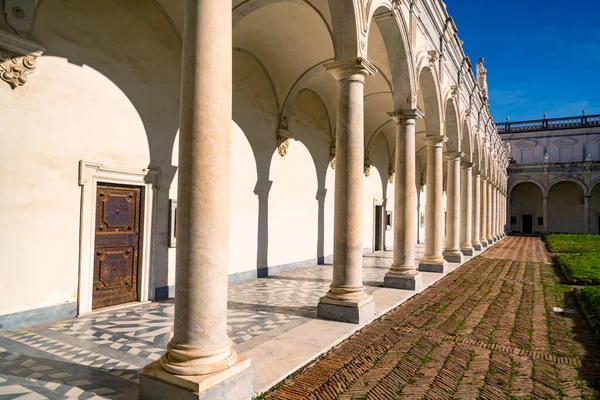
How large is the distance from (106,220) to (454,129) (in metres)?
12.7

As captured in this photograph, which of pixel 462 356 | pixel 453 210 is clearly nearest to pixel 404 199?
pixel 462 356

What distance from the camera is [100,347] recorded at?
536 cm

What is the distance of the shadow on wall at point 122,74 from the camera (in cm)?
670

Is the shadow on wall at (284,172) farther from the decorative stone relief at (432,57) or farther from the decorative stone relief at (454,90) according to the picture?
the decorative stone relief at (454,90)

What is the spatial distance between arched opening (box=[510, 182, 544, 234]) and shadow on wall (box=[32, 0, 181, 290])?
51.1 meters

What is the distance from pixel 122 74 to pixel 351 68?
13.9 ft

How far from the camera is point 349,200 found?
686 centimetres

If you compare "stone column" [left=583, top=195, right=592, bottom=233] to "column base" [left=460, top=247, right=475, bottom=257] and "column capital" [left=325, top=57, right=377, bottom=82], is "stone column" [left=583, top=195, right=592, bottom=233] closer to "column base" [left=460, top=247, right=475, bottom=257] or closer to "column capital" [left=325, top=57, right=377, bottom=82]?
"column base" [left=460, top=247, right=475, bottom=257]

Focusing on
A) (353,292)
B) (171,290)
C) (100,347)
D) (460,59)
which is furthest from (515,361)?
(460,59)

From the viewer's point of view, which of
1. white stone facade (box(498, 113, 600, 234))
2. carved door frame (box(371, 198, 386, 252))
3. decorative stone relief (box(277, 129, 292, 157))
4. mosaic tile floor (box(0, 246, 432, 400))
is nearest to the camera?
mosaic tile floor (box(0, 246, 432, 400))

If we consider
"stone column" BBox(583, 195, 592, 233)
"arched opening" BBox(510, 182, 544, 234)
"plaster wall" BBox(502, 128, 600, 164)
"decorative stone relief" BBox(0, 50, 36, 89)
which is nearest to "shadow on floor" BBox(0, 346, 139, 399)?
"decorative stone relief" BBox(0, 50, 36, 89)

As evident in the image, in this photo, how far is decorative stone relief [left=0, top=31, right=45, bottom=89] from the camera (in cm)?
578

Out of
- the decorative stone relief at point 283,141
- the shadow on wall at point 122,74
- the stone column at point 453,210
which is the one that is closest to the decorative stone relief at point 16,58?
the shadow on wall at point 122,74

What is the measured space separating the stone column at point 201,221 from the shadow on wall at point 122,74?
3993 mm
